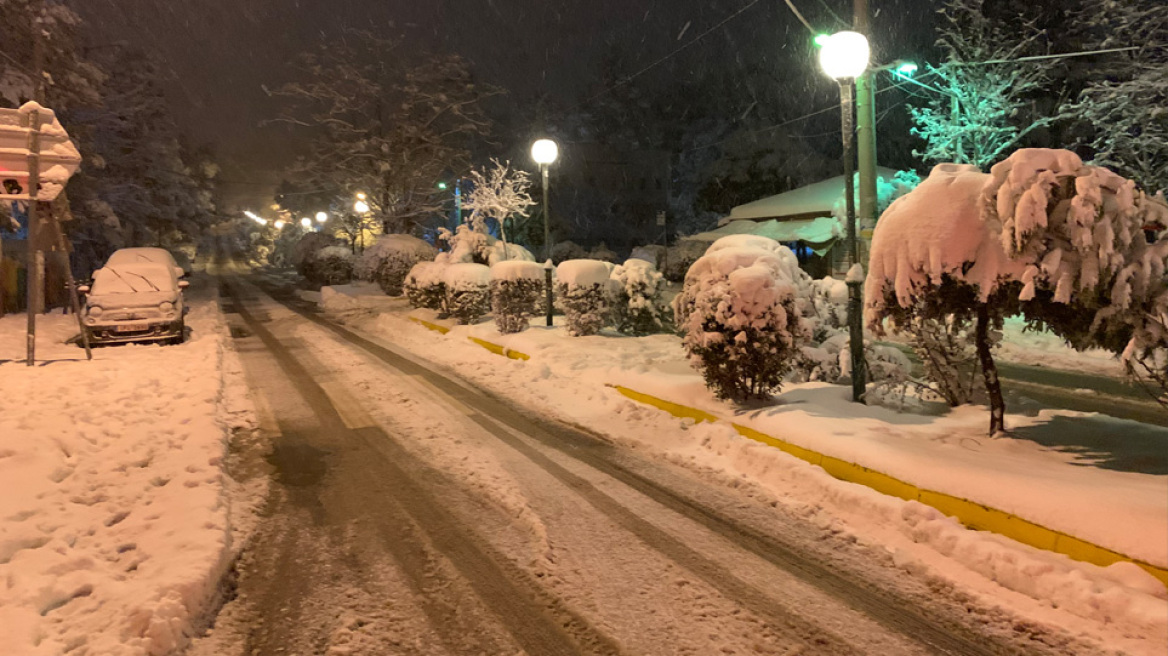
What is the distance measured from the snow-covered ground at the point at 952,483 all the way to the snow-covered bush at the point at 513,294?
17.0 feet

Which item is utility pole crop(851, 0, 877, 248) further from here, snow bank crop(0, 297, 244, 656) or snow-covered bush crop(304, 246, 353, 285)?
snow-covered bush crop(304, 246, 353, 285)

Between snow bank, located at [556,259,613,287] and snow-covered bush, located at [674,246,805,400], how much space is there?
613 cm

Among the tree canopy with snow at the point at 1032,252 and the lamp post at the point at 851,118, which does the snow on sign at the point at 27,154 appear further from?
the tree canopy with snow at the point at 1032,252

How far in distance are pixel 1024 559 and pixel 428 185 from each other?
31.4 m

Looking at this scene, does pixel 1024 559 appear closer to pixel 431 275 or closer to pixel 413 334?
pixel 413 334

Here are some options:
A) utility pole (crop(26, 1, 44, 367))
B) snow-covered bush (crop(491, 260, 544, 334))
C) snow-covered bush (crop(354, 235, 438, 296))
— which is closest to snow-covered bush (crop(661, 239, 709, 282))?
snow-covered bush (crop(354, 235, 438, 296))

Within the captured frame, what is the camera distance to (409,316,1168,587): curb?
4078 millimetres

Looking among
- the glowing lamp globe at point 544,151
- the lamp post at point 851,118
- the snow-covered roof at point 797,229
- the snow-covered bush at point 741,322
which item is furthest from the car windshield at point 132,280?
the snow-covered roof at point 797,229

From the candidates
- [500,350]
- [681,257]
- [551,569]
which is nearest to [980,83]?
[681,257]

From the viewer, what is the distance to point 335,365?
42.3 feet

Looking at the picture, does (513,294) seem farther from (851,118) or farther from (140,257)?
(140,257)

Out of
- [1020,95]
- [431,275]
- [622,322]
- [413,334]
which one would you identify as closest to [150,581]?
[622,322]

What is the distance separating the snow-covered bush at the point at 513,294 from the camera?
15.1 meters

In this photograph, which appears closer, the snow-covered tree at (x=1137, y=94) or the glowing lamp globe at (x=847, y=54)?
the glowing lamp globe at (x=847, y=54)
